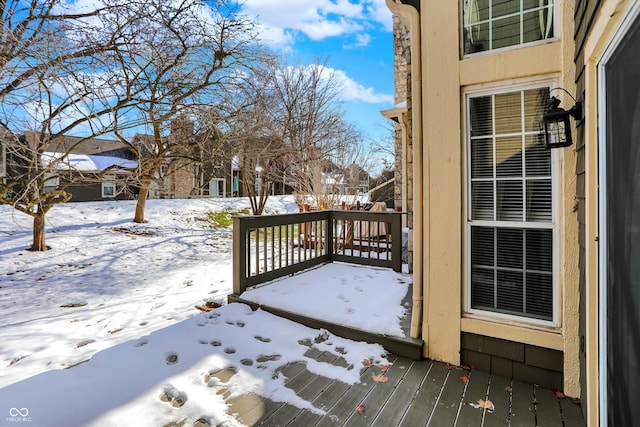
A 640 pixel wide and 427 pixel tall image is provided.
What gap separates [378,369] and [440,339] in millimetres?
594

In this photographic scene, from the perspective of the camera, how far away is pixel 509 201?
264cm

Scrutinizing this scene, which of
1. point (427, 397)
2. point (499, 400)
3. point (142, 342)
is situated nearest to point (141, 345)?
point (142, 342)

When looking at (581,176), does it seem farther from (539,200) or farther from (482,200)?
(482,200)

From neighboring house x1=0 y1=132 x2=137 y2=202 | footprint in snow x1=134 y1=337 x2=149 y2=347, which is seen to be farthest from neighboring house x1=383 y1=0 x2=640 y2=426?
neighboring house x1=0 y1=132 x2=137 y2=202

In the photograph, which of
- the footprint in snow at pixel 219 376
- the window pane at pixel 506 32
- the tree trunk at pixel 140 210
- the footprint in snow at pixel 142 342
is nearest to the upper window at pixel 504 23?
the window pane at pixel 506 32

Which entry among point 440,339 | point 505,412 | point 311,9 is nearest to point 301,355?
point 440,339

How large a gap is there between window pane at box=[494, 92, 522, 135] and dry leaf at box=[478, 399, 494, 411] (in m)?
1.98

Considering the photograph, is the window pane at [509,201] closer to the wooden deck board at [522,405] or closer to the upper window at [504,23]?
the upper window at [504,23]

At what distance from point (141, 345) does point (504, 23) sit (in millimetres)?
4148

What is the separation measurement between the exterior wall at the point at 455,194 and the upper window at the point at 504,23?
82mm

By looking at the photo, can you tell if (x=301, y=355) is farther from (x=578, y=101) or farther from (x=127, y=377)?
(x=578, y=101)

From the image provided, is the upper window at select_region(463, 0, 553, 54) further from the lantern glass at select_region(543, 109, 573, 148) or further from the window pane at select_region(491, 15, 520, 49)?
the lantern glass at select_region(543, 109, 573, 148)

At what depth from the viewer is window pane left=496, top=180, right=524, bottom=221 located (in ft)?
8.55

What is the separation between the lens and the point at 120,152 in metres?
21.5
